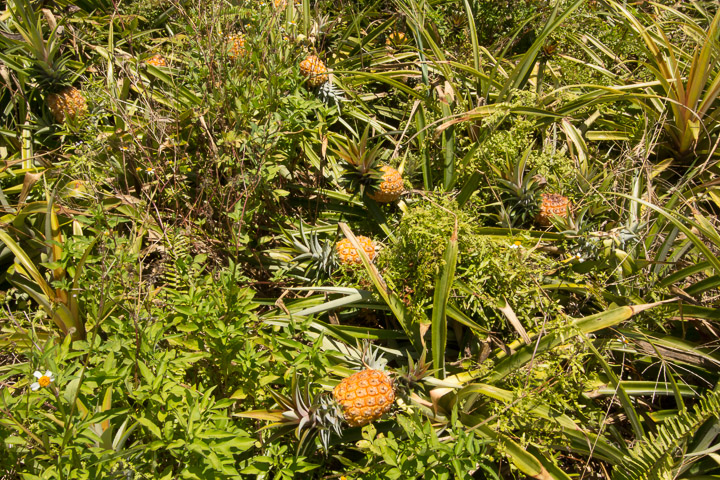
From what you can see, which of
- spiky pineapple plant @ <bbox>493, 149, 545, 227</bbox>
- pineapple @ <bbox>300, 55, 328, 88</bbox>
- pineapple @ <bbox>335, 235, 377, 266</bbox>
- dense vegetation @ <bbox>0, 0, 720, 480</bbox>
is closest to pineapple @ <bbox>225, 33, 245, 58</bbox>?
dense vegetation @ <bbox>0, 0, 720, 480</bbox>

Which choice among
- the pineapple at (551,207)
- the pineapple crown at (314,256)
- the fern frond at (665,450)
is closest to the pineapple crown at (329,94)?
the pineapple crown at (314,256)

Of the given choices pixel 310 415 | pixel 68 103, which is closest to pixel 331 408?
pixel 310 415

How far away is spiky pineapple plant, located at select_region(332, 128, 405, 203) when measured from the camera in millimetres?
2227

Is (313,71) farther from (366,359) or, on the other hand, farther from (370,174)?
(366,359)

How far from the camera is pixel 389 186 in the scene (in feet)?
7.55

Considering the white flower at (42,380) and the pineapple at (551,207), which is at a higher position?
the pineapple at (551,207)

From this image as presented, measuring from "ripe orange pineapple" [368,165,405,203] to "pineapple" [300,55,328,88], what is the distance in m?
0.72

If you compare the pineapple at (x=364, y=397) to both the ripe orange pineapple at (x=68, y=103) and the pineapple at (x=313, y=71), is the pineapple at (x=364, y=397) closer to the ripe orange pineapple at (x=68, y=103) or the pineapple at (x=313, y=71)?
the pineapple at (x=313, y=71)

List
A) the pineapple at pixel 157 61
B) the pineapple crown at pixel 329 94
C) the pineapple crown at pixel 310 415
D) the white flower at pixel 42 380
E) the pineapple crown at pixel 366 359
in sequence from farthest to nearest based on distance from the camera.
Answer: the pineapple at pixel 157 61, the pineapple crown at pixel 329 94, the pineapple crown at pixel 366 359, the pineapple crown at pixel 310 415, the white flower at pixel 42 380

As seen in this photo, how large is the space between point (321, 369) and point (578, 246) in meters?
1.33

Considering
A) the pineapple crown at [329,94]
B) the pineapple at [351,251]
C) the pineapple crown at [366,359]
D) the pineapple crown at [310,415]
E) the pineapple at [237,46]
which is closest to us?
the pineapple crown at [310,415]

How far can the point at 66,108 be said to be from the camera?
106 inches

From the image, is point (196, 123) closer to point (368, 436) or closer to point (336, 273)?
point (336, 273)

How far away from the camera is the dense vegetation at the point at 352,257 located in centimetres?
161
